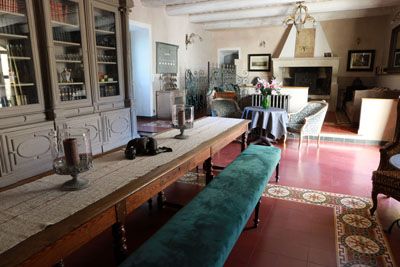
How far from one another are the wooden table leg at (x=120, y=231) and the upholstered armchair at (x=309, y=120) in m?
3.61

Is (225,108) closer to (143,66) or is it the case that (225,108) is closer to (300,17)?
(300,17)

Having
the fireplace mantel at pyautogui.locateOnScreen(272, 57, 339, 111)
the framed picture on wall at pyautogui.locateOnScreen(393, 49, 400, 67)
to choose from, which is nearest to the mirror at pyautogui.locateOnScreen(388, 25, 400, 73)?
the framed picture on wall at pyautogui.locateOnScreen(393, 49, 400, 67)

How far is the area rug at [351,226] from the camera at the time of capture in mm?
1854

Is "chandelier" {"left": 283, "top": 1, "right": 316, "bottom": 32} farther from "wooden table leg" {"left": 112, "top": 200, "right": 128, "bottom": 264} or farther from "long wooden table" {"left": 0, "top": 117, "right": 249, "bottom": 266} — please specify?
"wooden table leg" {"left": 112, "top": 200, "right": 128, "bottom": 264}

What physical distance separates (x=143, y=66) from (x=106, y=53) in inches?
94.8

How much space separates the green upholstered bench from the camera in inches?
46.3

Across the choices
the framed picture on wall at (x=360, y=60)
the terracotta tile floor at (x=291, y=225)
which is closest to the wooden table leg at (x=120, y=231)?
the terracotta tile floor at (x=291, y=225)

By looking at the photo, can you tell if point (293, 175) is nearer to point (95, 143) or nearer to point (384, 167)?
point (384, 167)

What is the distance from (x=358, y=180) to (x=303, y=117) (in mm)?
1701

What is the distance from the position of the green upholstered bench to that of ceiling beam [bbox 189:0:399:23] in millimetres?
5793

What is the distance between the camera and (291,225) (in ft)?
7.41

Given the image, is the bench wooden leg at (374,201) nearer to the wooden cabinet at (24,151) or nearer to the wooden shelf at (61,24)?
the wooden cabinet at (24,151)

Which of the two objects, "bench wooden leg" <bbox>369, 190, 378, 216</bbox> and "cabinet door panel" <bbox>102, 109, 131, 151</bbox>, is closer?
"bench wooden leg" <bbox>369, 190, 378, 216</bbox>

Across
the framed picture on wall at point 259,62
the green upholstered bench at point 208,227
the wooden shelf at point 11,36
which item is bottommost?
the green upholstered bench at point 208,227
